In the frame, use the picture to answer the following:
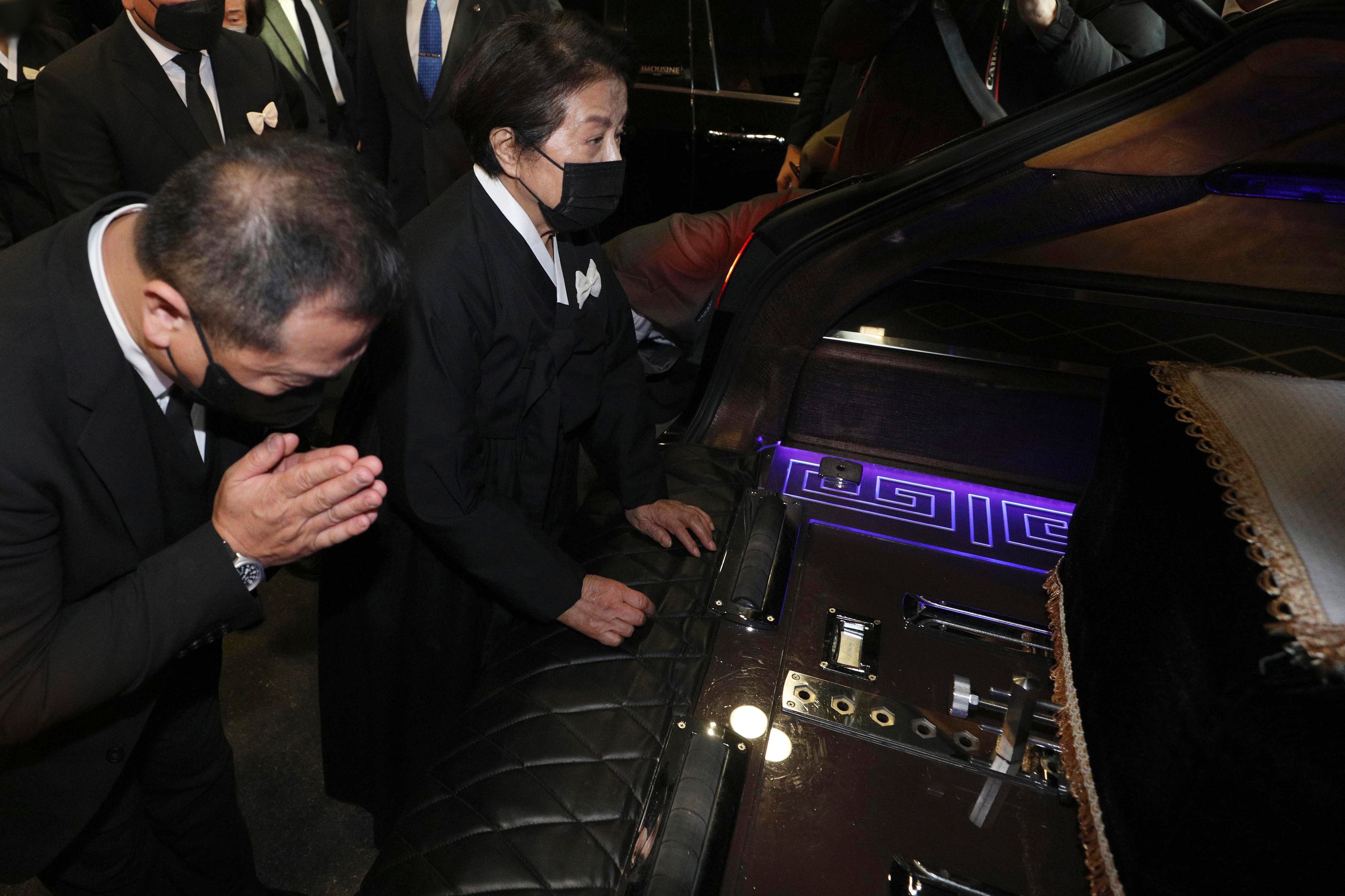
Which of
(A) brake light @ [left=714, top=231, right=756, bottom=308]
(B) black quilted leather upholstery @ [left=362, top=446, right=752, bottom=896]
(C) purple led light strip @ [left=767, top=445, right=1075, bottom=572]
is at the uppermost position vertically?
(A) brake light @ [left=714, top=231, right=756, bottom=308]

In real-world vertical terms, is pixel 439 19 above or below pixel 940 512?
above

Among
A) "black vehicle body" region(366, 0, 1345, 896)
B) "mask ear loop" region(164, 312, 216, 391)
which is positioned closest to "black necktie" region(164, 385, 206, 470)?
"mask ear loop" region(164, 312, 216, 391)

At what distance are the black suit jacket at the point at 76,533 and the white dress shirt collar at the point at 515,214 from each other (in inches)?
22.2

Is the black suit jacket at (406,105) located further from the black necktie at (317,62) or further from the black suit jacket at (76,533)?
the black suit jacket at (76,533)

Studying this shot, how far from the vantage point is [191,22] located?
2273mm

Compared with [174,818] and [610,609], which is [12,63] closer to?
[174,818]

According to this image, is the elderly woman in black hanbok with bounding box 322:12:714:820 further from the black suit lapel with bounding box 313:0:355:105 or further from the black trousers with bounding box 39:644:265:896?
the black suit lapel with bounding box 313:0:355:105

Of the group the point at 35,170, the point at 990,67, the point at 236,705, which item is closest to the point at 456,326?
the point at 236,705

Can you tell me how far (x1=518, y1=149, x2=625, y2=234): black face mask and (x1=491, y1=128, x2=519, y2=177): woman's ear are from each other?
3 cm

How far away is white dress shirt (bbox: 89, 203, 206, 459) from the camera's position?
39.1 inches

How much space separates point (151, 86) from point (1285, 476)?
303cm

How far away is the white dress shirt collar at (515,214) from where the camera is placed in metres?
1.44

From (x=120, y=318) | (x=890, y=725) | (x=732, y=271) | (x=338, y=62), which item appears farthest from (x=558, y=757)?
(x=338, y=62)

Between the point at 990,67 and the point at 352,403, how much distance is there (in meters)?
2.38
